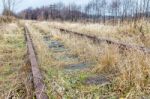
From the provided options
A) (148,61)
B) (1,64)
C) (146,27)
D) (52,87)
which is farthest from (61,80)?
(146,27)

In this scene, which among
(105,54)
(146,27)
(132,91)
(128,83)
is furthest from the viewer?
(146,27)

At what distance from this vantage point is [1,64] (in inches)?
257

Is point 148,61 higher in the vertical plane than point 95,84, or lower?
higher

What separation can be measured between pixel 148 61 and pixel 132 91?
35.2 inches

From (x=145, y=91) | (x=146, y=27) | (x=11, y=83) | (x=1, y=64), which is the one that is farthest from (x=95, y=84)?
(x=146, y=27)

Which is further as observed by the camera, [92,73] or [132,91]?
[92,73]

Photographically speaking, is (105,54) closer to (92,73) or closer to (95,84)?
(92,73)

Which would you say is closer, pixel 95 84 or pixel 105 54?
pixel 95 84

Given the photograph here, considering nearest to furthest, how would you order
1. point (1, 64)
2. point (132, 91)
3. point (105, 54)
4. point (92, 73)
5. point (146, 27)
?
point (132, 91), point (92, 73), point (105, 54), point (1, 64), point (146, 27)

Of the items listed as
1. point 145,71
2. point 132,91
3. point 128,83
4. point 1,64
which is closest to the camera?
point 132,91

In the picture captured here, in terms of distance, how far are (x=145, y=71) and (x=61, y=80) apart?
1.18m

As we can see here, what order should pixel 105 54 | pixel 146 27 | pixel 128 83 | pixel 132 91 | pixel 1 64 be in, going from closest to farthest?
pixel 132 91 < pixel 128 83 < pixel 105 54 < pixel 1 64 < pixel 146 27

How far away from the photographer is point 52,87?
4078mm

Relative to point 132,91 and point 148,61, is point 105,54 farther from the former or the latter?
point 132,91
